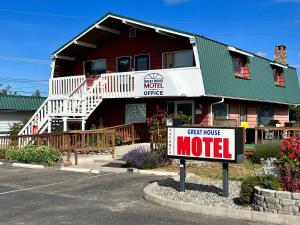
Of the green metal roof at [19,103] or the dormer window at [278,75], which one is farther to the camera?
the green metal roof at [19,103]

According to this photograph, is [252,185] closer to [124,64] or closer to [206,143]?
[206,143]

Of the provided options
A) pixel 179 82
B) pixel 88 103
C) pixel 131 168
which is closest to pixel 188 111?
pixel 179 82

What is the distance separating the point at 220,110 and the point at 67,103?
8177mm

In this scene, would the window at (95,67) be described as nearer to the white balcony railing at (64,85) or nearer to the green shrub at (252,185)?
the white balcony railing at (64,85)

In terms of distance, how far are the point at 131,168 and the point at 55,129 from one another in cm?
1060

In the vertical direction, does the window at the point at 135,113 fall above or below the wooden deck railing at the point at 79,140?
above

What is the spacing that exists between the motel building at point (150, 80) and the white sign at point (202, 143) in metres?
10.5

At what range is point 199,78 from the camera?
69.7 feet

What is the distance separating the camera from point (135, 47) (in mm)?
26641

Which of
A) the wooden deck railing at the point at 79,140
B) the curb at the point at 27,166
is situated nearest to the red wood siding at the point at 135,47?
the wooden deck railing at the point at 79,140

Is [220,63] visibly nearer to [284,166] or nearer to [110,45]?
[110,45]

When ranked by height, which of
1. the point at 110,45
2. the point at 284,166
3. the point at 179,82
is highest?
the point at 110,45

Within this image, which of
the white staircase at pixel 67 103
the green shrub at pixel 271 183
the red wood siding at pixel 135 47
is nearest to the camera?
the green shrub at pixel 271 183

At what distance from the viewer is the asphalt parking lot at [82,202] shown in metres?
8.73
